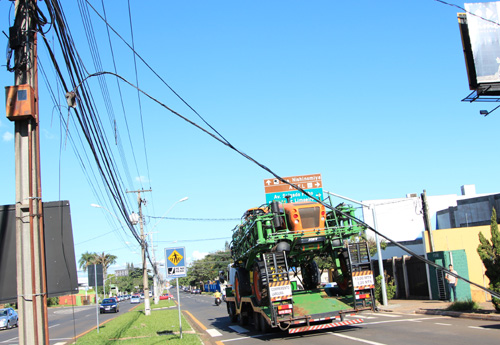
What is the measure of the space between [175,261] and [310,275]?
558 cm

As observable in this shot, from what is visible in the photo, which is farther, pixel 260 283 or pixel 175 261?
pixel 175 261

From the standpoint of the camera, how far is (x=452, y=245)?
96.1ft

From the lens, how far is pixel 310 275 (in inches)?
736

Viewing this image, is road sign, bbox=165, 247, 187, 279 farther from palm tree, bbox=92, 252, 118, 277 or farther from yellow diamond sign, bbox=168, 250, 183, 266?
palm tree, bbox=92, 252, 118, 277

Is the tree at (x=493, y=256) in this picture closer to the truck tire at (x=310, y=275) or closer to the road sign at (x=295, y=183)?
the truck tire at (x=310, y=275)

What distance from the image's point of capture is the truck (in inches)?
527

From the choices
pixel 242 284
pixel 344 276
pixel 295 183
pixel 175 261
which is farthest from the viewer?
pixel 295 183

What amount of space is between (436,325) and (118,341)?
9.85m

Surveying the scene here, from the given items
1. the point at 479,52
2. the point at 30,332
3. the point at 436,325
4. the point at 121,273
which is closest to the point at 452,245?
the point at 479,52

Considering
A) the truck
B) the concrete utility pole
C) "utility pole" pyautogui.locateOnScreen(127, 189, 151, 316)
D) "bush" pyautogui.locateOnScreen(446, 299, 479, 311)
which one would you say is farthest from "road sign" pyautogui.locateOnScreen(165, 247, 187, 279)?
"utility pole" pyautogui.locateOnScreen(127, 189, 151, 316)

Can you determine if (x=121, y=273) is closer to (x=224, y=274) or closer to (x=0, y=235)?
(x=224, y=274)

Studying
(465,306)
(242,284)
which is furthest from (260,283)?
(465,306)

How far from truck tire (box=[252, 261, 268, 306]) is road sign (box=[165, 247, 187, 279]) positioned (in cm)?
243

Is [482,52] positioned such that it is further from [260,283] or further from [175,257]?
[175,257]
